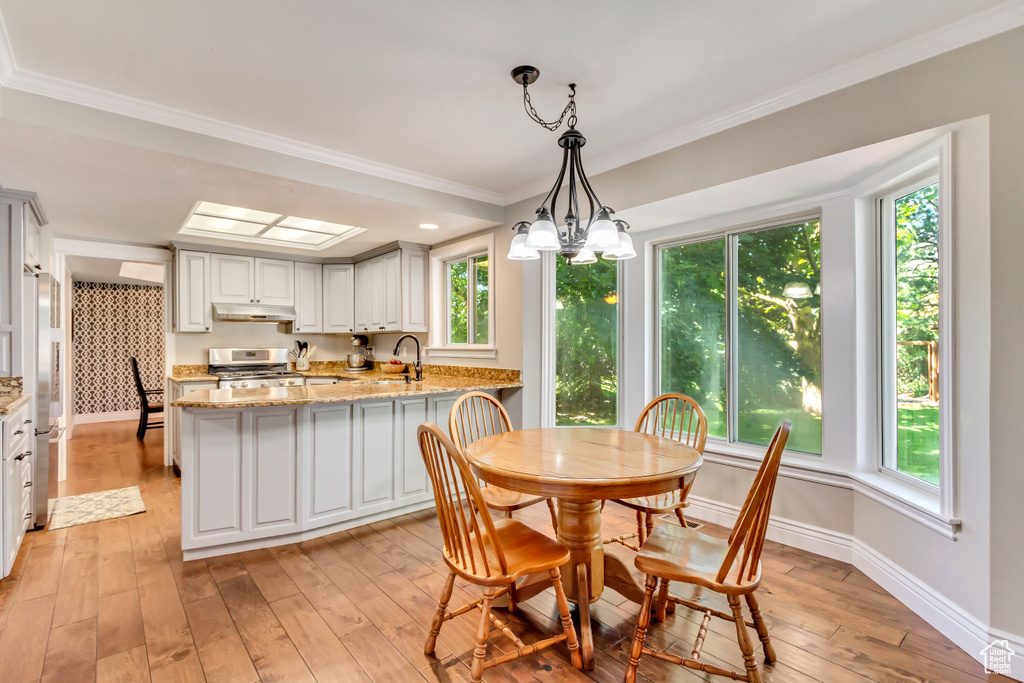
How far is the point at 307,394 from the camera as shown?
3102mm

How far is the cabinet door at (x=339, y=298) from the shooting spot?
5805 mm

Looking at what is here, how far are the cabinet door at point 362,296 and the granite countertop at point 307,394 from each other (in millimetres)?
2026

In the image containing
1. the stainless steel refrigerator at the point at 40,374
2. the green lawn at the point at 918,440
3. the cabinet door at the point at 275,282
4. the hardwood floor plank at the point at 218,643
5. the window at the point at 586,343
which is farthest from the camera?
the cabinet door at the point at 275,282

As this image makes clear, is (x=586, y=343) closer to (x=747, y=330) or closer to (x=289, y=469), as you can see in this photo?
(x=747, y=330)

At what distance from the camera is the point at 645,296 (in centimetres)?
373

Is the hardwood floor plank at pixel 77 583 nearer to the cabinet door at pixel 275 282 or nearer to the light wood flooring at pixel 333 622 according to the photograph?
the light wood flooring at pixel 333 622

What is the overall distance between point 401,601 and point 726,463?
86.4 inches

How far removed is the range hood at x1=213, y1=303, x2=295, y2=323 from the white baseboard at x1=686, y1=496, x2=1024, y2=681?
463 cm

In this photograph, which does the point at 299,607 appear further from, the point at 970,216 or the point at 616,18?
the point at 970,216

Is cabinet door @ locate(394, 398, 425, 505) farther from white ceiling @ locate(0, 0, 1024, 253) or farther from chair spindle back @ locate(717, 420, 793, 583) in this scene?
chair spindle back @ locate(717, 420, 793, 583)

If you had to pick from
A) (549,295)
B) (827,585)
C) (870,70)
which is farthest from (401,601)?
(870,70)

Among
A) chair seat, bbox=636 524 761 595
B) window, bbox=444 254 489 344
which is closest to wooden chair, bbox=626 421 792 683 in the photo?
chair seat, bbox=636 524 761 595

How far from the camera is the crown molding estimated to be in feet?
6.09

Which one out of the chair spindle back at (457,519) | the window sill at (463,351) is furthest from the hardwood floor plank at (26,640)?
the window sill at (463,351)
